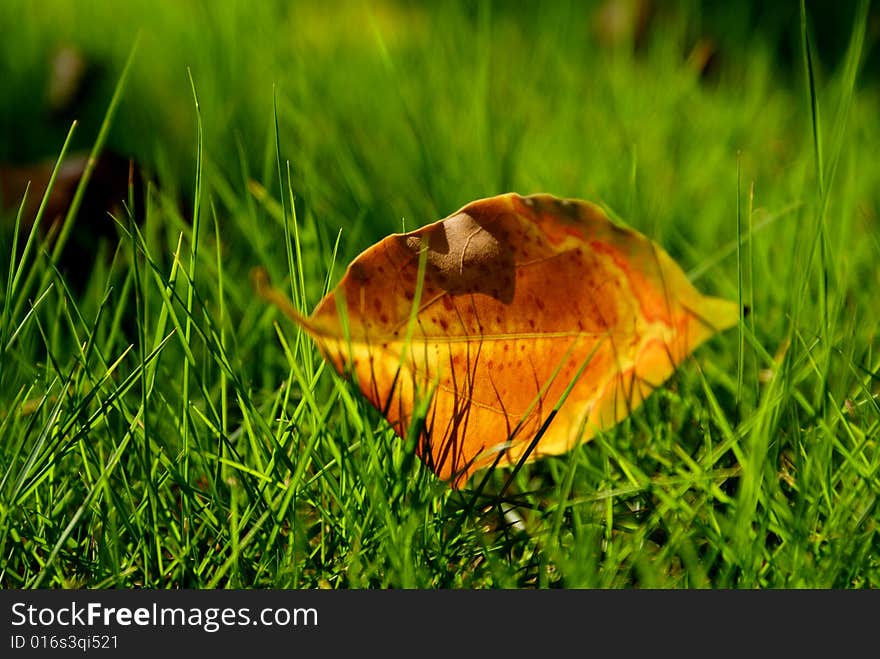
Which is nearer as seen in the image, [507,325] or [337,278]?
[507,325]

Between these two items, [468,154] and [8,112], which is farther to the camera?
[8,112]

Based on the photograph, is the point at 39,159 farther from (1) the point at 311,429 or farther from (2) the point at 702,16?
(2) the point at 702,16

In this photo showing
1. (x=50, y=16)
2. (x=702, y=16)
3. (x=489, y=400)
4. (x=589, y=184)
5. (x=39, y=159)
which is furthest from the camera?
(x=702, y=16)

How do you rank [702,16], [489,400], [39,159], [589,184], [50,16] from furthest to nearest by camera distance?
[702,16] → [50,16] → [39,159] → [589,184] → [489,400]

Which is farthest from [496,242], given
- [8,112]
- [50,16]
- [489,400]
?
[50,16]
